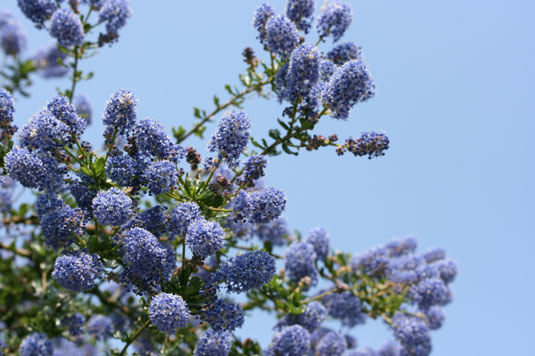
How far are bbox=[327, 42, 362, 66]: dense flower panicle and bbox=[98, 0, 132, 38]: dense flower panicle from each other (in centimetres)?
247

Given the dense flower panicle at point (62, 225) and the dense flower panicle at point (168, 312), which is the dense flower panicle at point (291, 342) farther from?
the dense flower panicle at point (62, 225)

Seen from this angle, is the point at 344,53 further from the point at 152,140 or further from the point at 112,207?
the point at 112,207

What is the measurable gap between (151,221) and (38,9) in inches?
134

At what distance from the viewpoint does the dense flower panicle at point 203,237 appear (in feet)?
12.1

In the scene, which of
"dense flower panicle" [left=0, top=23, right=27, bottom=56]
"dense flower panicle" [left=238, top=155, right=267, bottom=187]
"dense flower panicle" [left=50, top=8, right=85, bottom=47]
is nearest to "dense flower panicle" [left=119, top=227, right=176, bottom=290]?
"dense flower panicle" [left=238, top=155, right=267, bottom=187]

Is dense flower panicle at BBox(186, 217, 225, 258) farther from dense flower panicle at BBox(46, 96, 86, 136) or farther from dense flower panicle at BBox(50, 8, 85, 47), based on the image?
dense flower panicle at BBox(50, 8, 85, 47)

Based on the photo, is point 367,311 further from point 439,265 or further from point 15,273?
point 15,273

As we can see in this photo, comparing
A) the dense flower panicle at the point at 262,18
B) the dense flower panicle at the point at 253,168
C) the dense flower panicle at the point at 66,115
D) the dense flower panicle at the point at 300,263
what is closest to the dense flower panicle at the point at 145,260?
the dense flower panicle at the point at 253,168

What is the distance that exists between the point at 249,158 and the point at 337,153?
0.74m

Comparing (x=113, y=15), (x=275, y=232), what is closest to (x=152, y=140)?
(x=113, y=15)

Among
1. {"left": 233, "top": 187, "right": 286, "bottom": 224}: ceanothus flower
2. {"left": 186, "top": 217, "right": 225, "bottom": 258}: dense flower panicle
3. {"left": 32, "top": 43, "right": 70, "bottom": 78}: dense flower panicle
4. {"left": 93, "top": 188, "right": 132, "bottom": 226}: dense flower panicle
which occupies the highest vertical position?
{"left": 32, "top": 43, "right": 70, "bottom": 78}: dense flower panicle

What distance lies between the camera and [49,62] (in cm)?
871

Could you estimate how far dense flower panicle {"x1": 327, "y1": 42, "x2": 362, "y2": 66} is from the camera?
203 inches

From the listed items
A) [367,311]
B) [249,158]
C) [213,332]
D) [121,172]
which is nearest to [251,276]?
[213,332]
